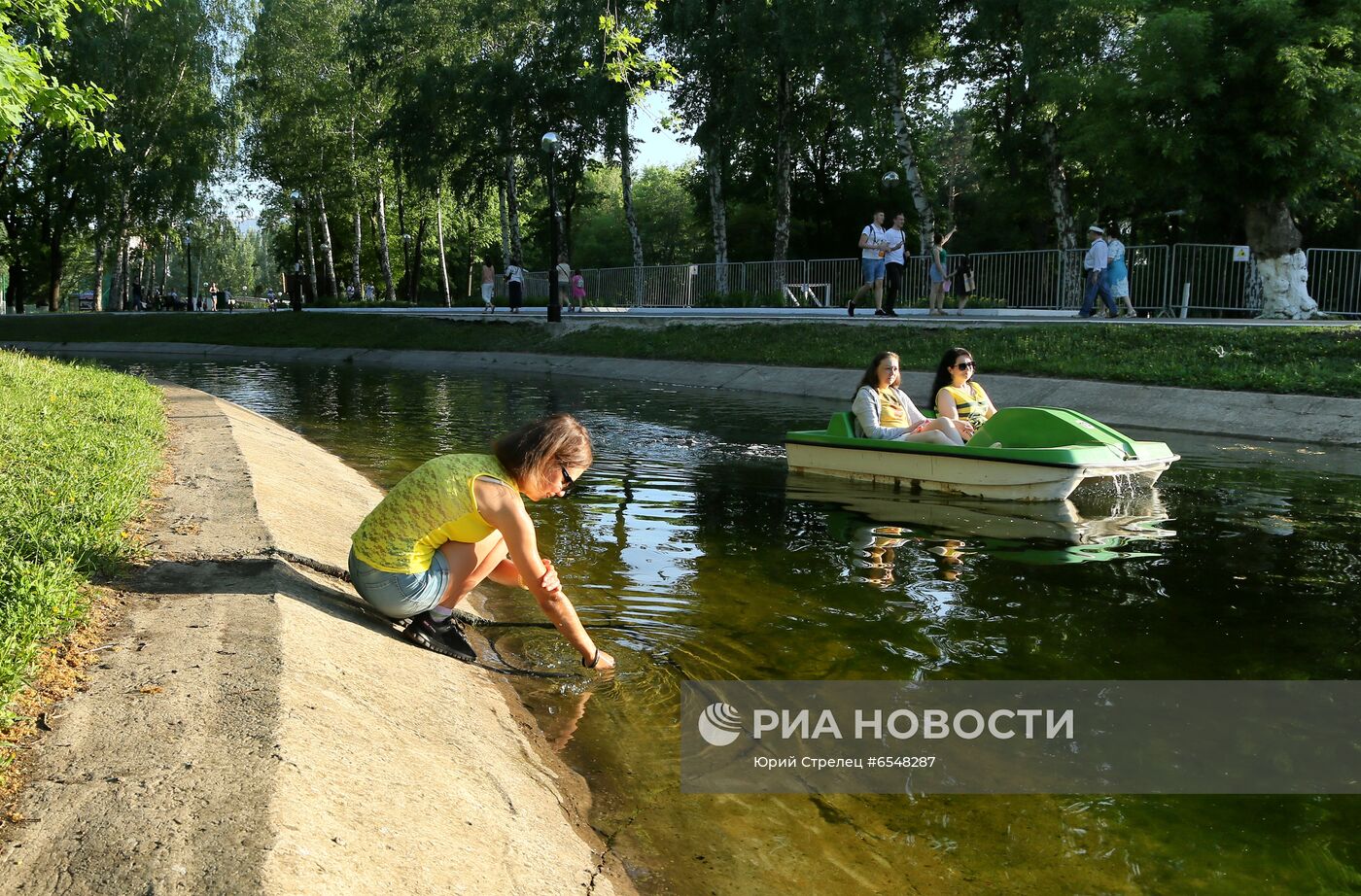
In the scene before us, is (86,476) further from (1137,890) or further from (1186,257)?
(1186,257)

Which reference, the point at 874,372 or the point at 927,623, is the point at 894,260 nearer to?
the point at 874,372

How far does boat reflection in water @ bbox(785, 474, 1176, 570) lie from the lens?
783 cm

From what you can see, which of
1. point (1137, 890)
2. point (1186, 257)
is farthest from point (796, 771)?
point (1186, 257)

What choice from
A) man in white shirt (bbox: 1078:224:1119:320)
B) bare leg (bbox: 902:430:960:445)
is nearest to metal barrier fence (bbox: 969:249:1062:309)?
man in white shirt (bbox: 1078:224:1119:320)

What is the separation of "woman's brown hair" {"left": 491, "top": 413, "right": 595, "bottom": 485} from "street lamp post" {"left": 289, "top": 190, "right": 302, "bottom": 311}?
39.3 metres

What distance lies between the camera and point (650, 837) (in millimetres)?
3744

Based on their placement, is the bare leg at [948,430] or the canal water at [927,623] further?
the bare leg at [948,430]

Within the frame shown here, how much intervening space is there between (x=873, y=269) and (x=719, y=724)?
1985 cm

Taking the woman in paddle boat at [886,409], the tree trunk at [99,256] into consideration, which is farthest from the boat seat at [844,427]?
the tree trunk at [99,256]

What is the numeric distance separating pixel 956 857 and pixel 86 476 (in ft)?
17.5

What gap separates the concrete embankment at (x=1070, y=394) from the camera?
14.1m

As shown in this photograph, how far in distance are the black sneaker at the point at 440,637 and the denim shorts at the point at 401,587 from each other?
7 cm

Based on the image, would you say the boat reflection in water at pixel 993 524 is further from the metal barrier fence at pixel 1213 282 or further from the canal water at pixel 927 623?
the metal barrier fence at pixel 1213 282

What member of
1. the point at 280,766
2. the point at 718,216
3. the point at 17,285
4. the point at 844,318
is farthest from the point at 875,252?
the point at 17,285
